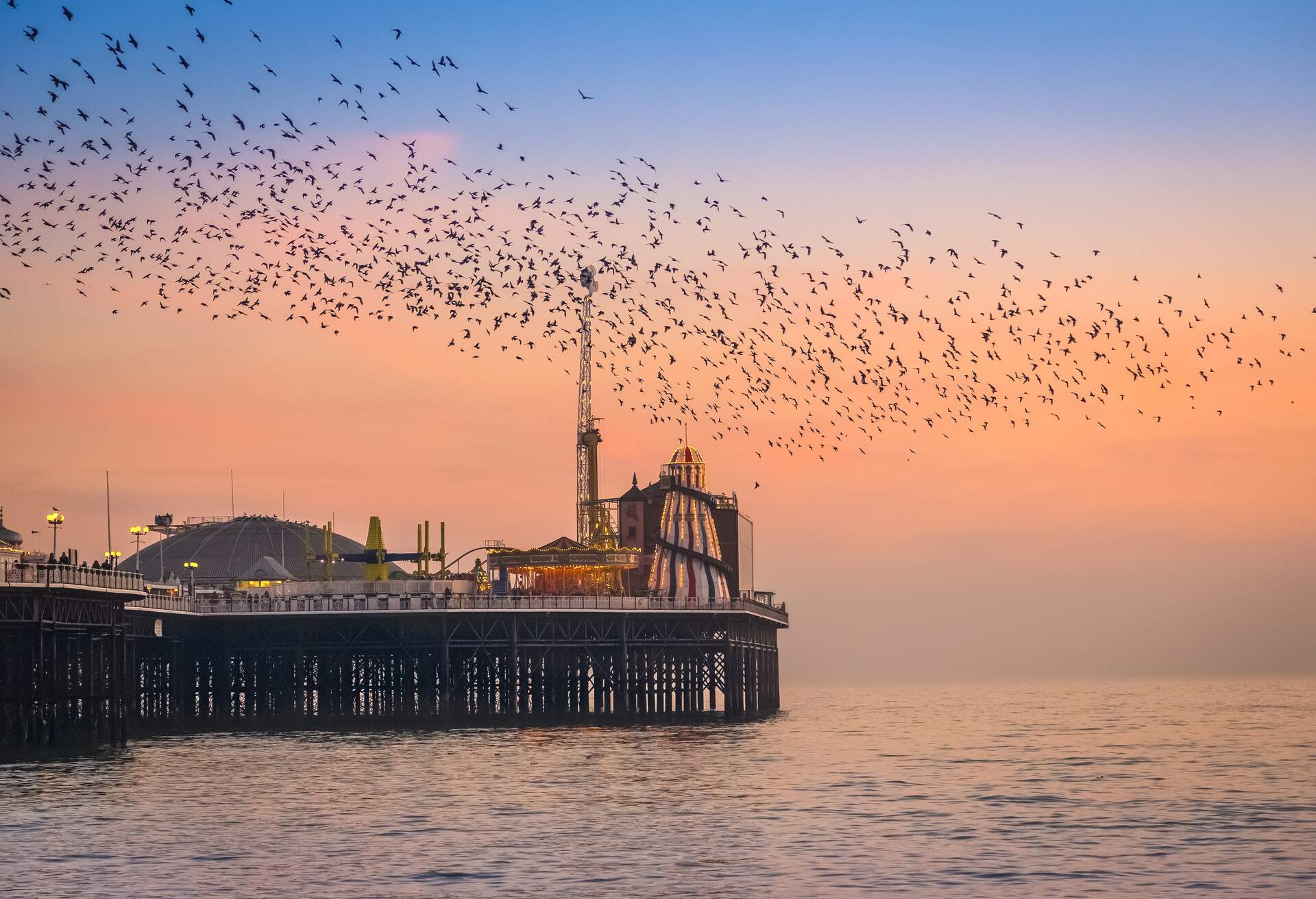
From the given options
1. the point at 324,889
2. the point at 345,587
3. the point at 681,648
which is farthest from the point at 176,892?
the point at 681,648

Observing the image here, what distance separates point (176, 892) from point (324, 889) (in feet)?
11.6

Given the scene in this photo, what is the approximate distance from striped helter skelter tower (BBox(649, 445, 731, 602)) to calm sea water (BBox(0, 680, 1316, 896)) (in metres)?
36.3

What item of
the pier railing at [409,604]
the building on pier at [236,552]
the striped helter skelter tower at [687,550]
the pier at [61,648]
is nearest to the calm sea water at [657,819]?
the pier at [61,648]

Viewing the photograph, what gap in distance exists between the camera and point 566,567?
14388cm

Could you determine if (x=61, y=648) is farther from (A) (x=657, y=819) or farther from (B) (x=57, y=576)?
(A) (x=657, y=819)

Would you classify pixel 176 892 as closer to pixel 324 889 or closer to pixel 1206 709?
pixel 324 889

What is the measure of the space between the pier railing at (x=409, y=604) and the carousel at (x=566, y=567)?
1588 cm

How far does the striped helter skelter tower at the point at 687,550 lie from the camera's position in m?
Result: 142

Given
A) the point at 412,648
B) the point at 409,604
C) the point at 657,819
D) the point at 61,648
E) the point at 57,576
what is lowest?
the point at 657,819

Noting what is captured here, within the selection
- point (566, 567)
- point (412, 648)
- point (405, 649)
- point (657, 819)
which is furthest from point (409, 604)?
point (657, 819)

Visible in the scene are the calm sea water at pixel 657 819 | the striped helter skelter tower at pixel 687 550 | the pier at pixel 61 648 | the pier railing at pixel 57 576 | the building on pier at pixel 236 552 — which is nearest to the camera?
the calm sea water at pixel 657 819

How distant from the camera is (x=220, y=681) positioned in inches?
5020

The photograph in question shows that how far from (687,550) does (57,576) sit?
62.7 meters

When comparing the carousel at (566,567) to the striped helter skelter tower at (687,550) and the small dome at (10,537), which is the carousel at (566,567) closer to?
the striped helter skelter tower at (687,550)
